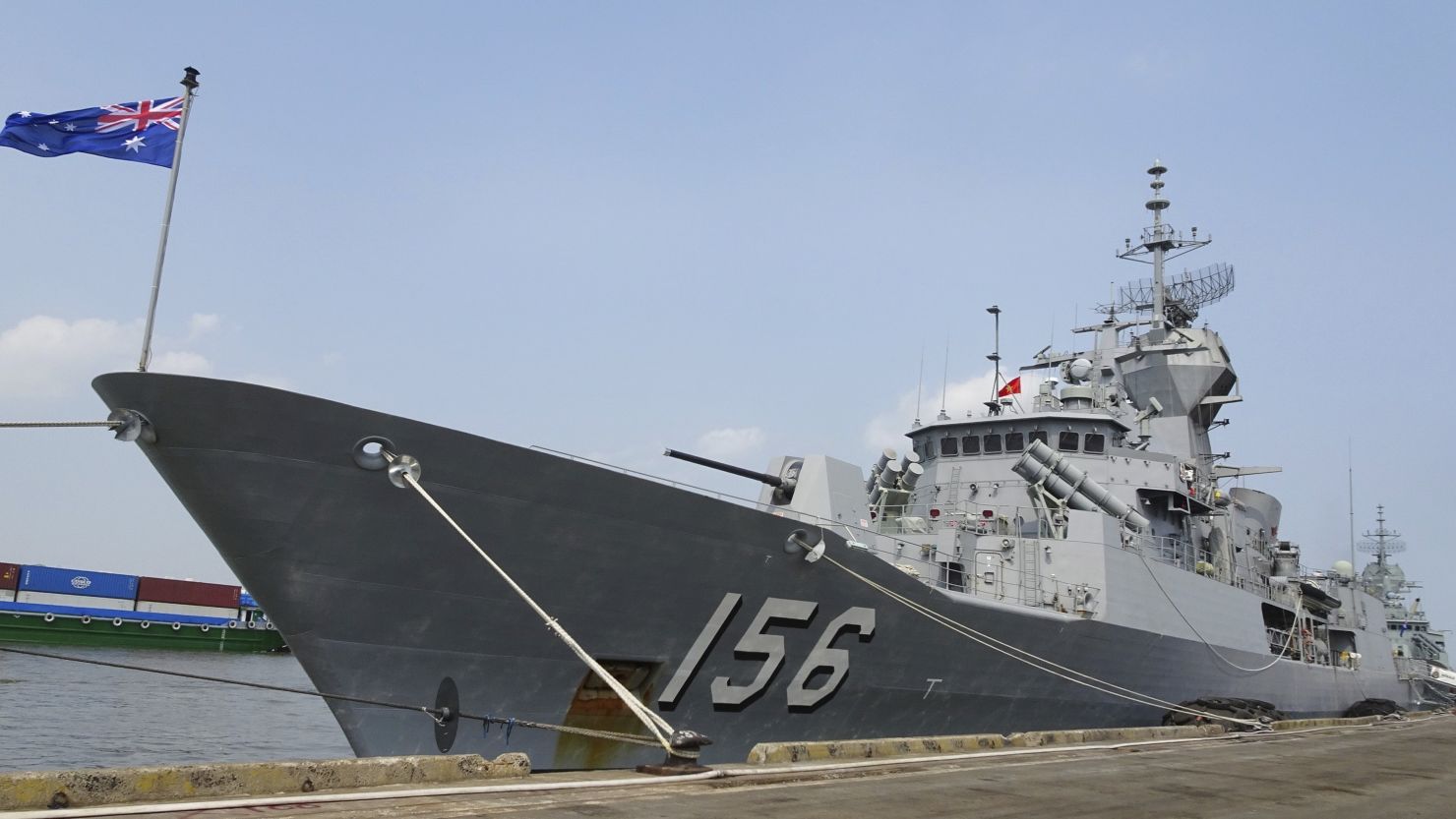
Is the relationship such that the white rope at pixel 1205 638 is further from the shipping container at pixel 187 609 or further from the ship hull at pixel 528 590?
the shipping container at pixel 187 609

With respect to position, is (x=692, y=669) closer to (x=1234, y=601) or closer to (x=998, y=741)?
(x=998, y=741)

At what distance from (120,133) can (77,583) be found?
41746 mm

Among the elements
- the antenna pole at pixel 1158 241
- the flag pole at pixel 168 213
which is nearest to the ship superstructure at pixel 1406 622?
the antenna pole at pixel 1158 241

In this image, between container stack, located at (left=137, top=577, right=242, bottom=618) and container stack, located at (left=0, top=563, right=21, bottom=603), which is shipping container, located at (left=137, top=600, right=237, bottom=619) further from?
container stack, located at (left=0, top=563, right=21, bottom=603)

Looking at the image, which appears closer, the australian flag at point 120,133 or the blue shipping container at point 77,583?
the australian flag at point 120,133

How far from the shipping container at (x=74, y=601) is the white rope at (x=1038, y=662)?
41636mm

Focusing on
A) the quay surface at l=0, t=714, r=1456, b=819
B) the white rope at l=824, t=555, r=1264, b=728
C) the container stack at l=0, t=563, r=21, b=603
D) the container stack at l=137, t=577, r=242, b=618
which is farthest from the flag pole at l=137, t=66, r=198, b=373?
the container stack at l=137, t=577, r=242, b=618

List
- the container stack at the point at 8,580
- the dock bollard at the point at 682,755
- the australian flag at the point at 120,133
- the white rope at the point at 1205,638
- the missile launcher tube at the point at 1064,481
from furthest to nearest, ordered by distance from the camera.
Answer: the container stack at the point at 8,580
the white rope at the point at 1205,638
the missile launcher tube at the point at 1064,481
the australian flag at the point at 120,133
the dock bollard at the point at 682,755

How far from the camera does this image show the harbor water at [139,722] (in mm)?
14016

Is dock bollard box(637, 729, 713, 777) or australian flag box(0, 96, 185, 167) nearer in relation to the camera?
dock bollard box(637, 729, 713, 777)

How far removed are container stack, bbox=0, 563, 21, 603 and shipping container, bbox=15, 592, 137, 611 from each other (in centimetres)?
29

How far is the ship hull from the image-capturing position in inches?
295

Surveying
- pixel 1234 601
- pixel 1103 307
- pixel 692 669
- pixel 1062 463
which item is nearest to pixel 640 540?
pixel 692 669

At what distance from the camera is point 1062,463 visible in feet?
49.9
